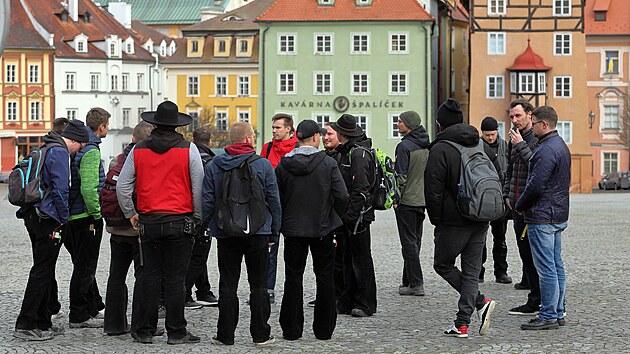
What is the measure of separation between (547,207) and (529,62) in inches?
2169

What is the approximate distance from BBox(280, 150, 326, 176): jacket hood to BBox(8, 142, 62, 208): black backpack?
1900mm

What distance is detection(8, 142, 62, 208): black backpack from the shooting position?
10383 millimetres

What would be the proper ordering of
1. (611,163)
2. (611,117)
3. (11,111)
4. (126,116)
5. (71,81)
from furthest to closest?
(126,116) → (71,81) → (11,111) → (611,117) → (611,163)


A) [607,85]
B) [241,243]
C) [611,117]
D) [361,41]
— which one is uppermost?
[361,41]

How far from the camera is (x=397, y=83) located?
70688mm

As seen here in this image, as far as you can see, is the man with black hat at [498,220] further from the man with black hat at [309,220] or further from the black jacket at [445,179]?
the man with black hat at [309,220]

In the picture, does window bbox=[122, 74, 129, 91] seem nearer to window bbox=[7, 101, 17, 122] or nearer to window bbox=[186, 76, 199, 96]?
window bbox=[186, 76, 199, 96]

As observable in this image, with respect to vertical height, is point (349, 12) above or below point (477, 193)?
above

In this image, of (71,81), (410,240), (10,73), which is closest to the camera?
(410,240)

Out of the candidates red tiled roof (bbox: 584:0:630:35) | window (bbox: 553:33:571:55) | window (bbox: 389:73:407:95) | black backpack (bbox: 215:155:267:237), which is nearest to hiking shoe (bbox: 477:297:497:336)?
black backpack (bbox: 215:155:267:237)

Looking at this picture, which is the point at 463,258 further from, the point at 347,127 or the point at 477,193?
the point at 347,127

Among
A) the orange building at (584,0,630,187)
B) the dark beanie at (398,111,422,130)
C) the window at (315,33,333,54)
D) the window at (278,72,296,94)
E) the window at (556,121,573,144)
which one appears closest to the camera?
the dark beanie at (398,111,422,130)

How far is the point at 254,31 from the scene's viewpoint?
92000mm

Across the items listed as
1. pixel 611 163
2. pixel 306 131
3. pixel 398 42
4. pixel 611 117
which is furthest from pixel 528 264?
pixel 611 117
